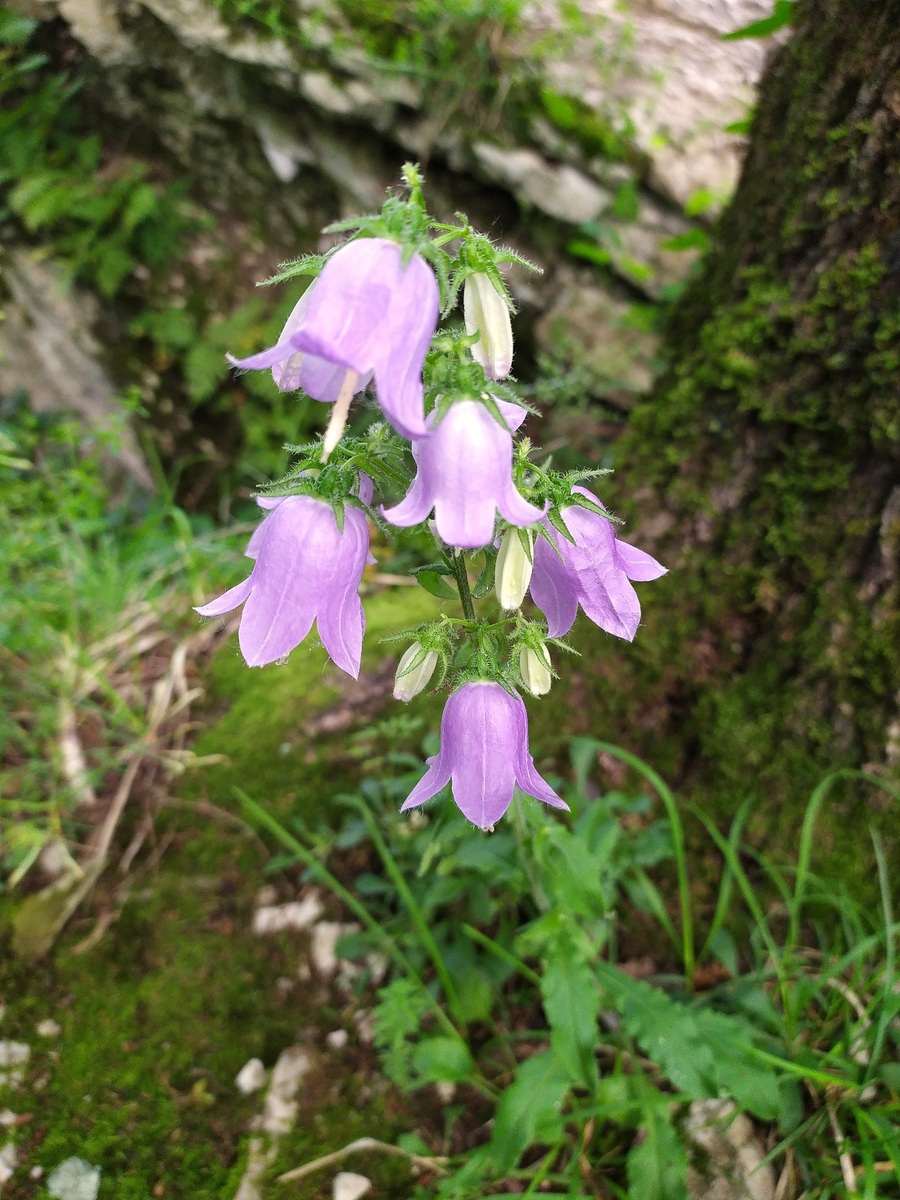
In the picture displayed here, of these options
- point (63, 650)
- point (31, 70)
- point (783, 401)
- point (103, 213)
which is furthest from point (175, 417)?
point (783, 401)

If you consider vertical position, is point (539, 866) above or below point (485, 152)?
below

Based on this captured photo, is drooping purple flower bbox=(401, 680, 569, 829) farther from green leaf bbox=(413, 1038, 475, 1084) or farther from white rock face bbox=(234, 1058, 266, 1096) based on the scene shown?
white rock face bbox=(234, 1058, 266, 1096)

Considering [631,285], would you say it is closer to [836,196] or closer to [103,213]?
[836,196]

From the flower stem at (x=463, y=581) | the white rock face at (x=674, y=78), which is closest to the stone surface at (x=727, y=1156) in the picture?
the flower stem at (x=463, y=581)

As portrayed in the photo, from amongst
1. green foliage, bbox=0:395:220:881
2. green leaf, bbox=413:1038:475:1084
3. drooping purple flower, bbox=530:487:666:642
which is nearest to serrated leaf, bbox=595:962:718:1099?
green leaf, bbox=413:1038:475:1084

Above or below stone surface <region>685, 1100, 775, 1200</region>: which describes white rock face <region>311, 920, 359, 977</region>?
below

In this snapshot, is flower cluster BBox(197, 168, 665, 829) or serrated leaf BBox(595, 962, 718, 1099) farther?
serrated leaf BBox(595, 962, 718, 1099)

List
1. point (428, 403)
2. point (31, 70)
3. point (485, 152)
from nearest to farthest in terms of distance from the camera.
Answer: point (428, 403) < point (485, 152) < point (31, 70)
